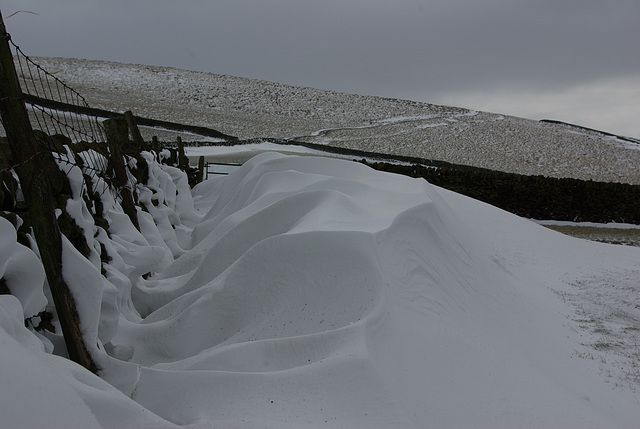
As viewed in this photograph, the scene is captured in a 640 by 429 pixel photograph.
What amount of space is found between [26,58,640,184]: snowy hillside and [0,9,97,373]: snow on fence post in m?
29.9

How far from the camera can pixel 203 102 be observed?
144 ft

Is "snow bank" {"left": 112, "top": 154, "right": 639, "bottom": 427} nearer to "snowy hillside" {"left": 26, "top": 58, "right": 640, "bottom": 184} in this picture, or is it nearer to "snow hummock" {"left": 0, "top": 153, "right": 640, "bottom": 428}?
"snow hummock" {"left": 0, "top": 153, "right": 640, "bottom": 428}

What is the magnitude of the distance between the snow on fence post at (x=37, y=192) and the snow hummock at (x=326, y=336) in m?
0.15

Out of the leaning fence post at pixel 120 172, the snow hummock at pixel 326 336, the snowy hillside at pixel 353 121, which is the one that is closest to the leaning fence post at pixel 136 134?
the leaning fence post at pixel 120 172

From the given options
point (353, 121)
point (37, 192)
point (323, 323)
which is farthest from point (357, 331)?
point (353, 121)

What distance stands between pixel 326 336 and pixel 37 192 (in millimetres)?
2233

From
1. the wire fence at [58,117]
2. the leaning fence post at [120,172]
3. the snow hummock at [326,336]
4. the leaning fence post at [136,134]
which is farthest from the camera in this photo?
the leaning fence post at [136,134]

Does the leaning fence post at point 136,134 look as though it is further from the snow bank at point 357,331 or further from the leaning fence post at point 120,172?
the snow bank at point 357,331

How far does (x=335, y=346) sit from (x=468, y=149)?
34140 millimetres

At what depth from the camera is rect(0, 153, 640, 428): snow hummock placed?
3.09m

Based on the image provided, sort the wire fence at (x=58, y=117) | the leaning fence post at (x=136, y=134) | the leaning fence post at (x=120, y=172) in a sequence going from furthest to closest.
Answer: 1. the leaning fence post at (x=136, y=134)
2. the leaning fence post at (x=120, y=172)
3. the wire fence at (x=58, y=117)

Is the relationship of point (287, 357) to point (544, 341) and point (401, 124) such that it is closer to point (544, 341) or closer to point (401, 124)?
point (544, 341)

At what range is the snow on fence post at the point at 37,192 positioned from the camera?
129 inches

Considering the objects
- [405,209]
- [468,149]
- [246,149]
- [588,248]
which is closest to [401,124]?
[468,149]
